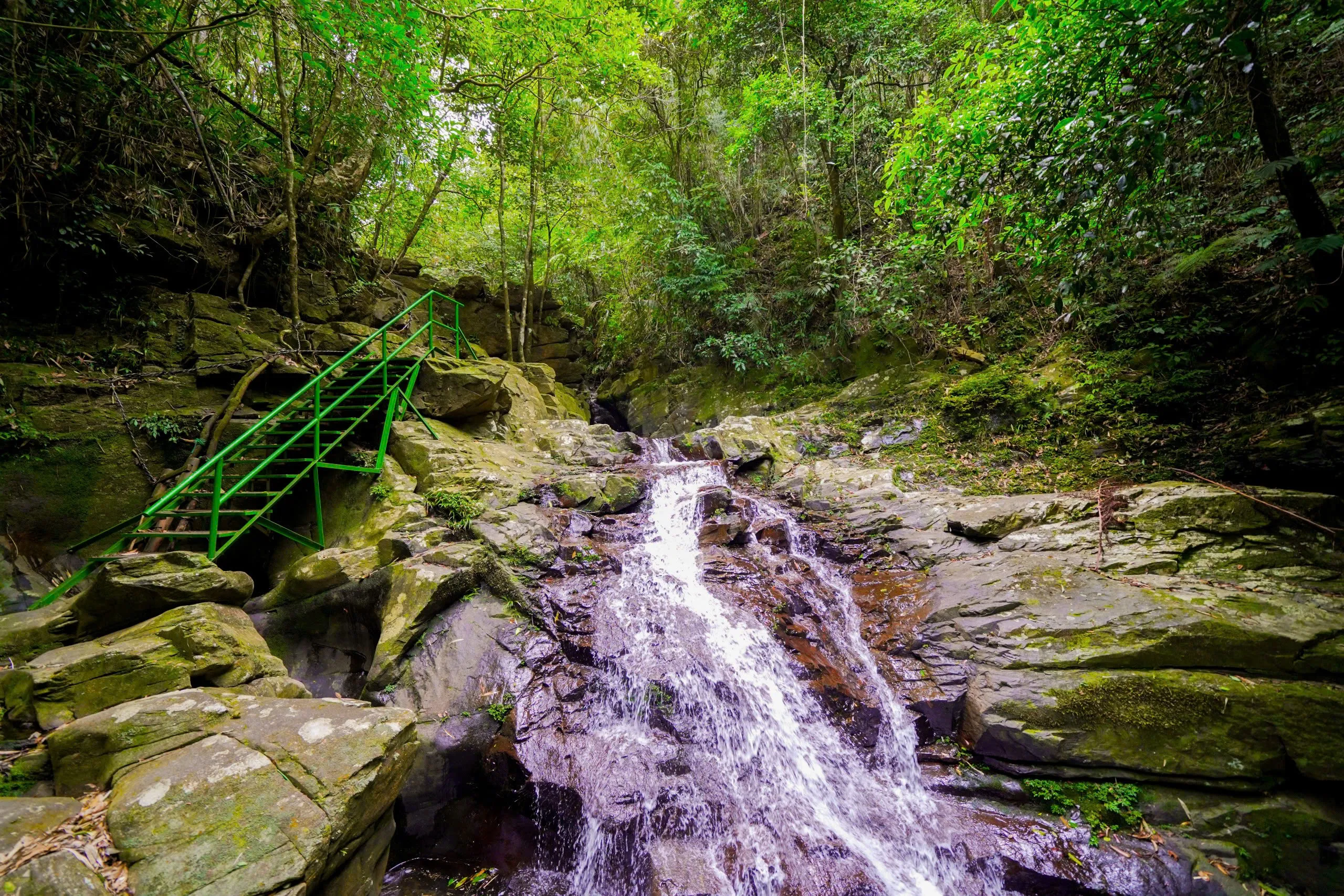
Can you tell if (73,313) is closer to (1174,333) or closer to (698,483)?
(698,483)

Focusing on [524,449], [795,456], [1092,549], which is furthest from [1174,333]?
[524,449]

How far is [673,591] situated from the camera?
5.67 m

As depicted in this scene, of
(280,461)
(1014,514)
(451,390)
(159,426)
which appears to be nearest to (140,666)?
(280,461)

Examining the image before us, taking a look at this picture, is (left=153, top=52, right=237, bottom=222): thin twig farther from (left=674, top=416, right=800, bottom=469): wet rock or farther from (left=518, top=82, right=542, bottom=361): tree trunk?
(left=674, top=416, right=800, bottom=469): wet rock

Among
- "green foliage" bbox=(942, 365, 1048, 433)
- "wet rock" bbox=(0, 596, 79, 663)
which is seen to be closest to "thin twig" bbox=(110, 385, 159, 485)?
"wet rock" bbox=(0, 596, 79, 663)

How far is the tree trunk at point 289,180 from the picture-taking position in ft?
22.1

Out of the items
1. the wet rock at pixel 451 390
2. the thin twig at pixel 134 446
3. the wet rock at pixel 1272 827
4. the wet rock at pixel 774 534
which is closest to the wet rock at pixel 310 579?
the thin twig at pixel 134 446

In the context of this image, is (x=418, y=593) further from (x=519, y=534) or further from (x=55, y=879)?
(x=55, y=879)

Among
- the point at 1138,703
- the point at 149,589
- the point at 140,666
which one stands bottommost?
the point at 1138,703

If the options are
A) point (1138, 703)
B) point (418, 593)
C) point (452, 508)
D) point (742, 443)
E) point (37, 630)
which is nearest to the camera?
point (37, 630)

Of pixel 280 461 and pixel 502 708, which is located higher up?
pixel 280 461

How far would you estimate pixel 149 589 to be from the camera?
359 cm

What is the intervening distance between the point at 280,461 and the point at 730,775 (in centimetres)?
537

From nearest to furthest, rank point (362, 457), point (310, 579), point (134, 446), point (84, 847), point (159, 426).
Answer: point (84, 847)
point (310, 579)
point (134, 446)
point (159, 426)
point (362, 457)
